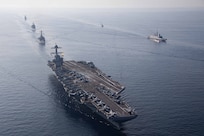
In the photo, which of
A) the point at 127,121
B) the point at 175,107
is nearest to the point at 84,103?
the point at 127,121

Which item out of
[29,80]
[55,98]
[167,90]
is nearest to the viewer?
[55,98]

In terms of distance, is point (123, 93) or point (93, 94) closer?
point (93, 94)

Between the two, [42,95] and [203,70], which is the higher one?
[203,70]

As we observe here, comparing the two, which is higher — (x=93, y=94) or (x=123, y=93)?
(x=93, y=94)

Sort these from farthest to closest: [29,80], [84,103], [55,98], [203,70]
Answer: [203,70]
[29,80]
[55,98]
[84,103]

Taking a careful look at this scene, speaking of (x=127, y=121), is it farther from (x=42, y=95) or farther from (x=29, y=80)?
(x=29, y=80)

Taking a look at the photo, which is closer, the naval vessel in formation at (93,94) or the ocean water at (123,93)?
the ocean water at (123,93)

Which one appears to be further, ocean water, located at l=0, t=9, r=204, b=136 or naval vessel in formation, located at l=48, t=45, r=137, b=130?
naval vessel in formation, located at l=48, t=45, r=137, b=130

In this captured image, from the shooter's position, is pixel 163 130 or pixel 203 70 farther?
pixel 203 70
